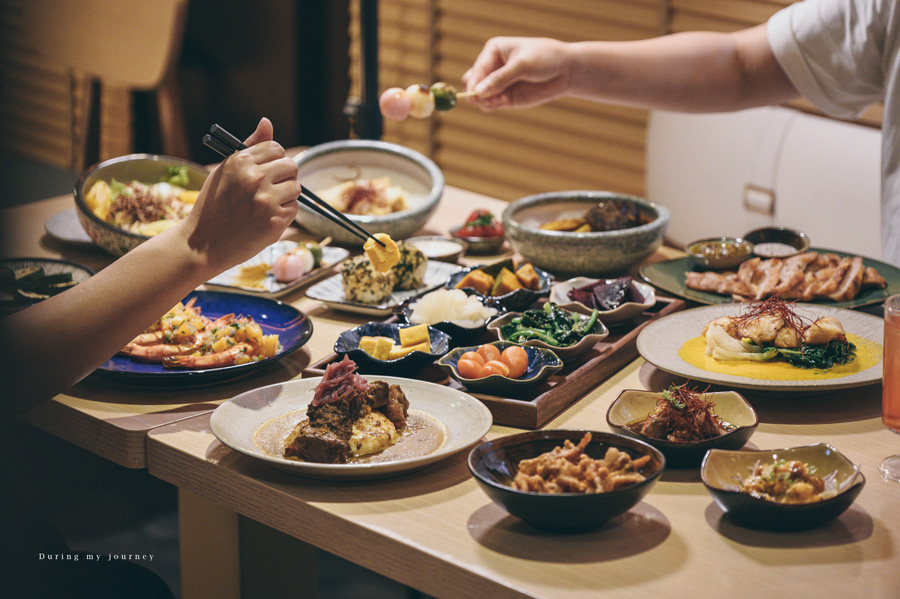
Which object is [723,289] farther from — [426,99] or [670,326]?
[426,99]

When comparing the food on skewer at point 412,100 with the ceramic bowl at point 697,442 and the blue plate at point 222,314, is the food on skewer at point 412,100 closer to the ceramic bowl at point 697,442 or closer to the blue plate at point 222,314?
the blue plate at point 222,314

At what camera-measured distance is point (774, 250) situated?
2.43m

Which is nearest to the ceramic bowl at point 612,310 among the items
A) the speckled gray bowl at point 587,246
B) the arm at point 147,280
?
the speckled gray bowl at point 587,246

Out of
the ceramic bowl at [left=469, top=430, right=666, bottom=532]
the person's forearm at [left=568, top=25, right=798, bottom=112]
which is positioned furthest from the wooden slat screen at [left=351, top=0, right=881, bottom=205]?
the ceramic bowl at [left=469, top=430, right=666, bottom=532]

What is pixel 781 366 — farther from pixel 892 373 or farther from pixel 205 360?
pixel 205 360

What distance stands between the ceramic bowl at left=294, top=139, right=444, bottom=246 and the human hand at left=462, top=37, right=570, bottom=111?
→ 1.05 feet

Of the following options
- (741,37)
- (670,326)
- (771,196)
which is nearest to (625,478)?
(670,326)

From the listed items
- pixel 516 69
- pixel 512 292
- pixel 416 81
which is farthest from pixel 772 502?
pixel 416 81

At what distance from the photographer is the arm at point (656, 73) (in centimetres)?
272

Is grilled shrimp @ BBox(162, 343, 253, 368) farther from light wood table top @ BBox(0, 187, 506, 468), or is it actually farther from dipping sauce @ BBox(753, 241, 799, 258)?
dipping sauce @ BBox(753, 241, 799, 258)

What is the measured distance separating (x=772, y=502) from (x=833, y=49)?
5.79 ft

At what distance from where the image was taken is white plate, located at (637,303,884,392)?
165cm

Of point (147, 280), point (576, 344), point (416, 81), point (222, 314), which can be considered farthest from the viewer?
point (416, 81)

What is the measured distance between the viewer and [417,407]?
1.67 metres
